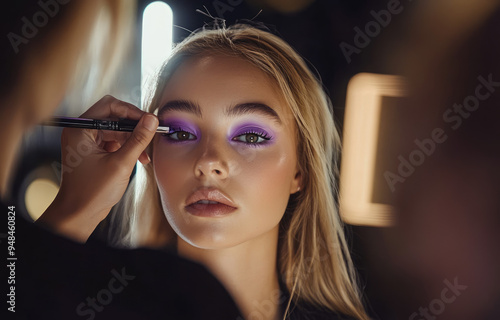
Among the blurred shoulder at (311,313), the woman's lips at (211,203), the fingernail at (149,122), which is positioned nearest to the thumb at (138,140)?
the fingernail at (149,122)

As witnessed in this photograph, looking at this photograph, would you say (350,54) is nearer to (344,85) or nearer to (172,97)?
(344,85)

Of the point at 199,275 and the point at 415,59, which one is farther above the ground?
the point at 415,59

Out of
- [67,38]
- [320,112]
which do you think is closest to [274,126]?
[320,112]

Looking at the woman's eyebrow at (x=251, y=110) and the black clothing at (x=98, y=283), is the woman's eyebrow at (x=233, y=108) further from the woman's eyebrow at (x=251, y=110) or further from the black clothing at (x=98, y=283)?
the black clothing at (x=98, y=283)

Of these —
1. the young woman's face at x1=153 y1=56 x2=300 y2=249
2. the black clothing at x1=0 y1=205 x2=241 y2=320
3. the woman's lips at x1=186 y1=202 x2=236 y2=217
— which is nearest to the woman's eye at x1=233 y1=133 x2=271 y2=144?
the young woman's face at x1=153 y1=56 x2=300 y2=249

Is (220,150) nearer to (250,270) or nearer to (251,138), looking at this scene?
A: (251,138)

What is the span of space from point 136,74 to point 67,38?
0.13 m

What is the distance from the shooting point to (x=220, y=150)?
0.60 meters

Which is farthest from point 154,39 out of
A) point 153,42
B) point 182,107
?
point 182,107

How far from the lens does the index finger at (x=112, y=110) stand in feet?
2.04

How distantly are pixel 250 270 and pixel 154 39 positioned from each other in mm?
414

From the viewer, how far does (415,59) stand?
0.67 metres

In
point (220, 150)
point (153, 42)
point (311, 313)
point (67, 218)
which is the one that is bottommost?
point (311, 313)

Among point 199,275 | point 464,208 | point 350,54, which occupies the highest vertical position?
point 350,54
